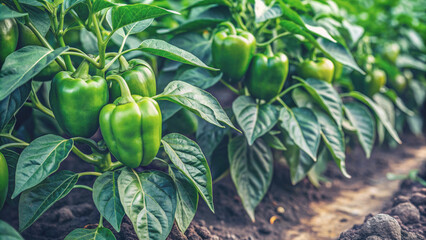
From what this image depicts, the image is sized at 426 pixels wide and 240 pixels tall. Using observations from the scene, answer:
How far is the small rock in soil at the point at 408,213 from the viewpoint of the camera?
139 cm

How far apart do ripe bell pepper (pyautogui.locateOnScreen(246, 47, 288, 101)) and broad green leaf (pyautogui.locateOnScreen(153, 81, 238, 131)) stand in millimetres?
447

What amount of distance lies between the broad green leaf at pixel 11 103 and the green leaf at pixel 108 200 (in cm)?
30

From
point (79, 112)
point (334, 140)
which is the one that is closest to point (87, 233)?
point (79, 112)

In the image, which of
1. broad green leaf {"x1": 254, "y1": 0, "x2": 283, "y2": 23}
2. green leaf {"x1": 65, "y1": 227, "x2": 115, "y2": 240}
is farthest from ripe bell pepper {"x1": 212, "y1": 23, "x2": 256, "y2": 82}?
green leaf {"x1": 65, "y1": 227, "x2": 115, "y2": 240}

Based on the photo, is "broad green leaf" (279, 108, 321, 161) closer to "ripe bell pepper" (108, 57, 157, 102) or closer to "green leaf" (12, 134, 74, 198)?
"ripe bell pepper" (108, 57, 157, 102)

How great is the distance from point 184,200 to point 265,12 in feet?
2.67

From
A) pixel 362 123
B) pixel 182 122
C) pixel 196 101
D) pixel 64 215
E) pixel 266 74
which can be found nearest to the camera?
pixel 196 101

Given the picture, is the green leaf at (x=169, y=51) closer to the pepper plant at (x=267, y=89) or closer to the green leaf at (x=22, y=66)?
the green leaf at (x=22, y=66)

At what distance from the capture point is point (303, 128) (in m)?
1.46

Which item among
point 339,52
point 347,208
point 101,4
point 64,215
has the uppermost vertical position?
point 101,4

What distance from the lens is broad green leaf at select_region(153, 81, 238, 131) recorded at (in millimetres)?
1057

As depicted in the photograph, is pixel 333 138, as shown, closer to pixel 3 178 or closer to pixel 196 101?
pixel 196 101

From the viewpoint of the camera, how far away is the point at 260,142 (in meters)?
1.65

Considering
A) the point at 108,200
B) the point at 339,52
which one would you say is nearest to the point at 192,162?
the point at 108,200
